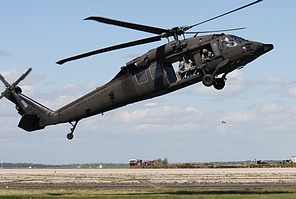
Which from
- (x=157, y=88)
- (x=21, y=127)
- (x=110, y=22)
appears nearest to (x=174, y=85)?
(x=157, y=88)

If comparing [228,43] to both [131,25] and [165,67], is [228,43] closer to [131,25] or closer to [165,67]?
[165,67]

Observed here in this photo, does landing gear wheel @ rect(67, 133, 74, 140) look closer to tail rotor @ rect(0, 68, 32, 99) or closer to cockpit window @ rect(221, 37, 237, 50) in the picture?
tail rotor @ rect(0, 68, 32, 99)

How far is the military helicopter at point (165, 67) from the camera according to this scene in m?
30.9

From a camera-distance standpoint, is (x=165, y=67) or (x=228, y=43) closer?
(x=228, y=43)

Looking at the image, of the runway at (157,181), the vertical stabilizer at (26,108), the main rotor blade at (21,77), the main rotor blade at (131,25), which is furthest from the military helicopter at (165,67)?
the runway at (157,181)

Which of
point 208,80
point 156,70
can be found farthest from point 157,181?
point 208,80

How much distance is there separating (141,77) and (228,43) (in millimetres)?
5593

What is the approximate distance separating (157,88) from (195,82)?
7.61 ft

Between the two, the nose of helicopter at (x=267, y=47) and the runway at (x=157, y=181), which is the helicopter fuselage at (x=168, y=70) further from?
the runway at (x=157, y=181)

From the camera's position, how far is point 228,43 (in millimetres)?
31141

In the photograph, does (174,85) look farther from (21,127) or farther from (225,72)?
(21,127)

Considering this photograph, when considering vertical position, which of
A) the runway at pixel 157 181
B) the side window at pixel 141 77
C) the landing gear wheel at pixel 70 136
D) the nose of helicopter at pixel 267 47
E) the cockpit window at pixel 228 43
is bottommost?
the runway at pixel 157 181

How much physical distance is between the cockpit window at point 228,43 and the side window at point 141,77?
5012 mm

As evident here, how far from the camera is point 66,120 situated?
36.9 meters
